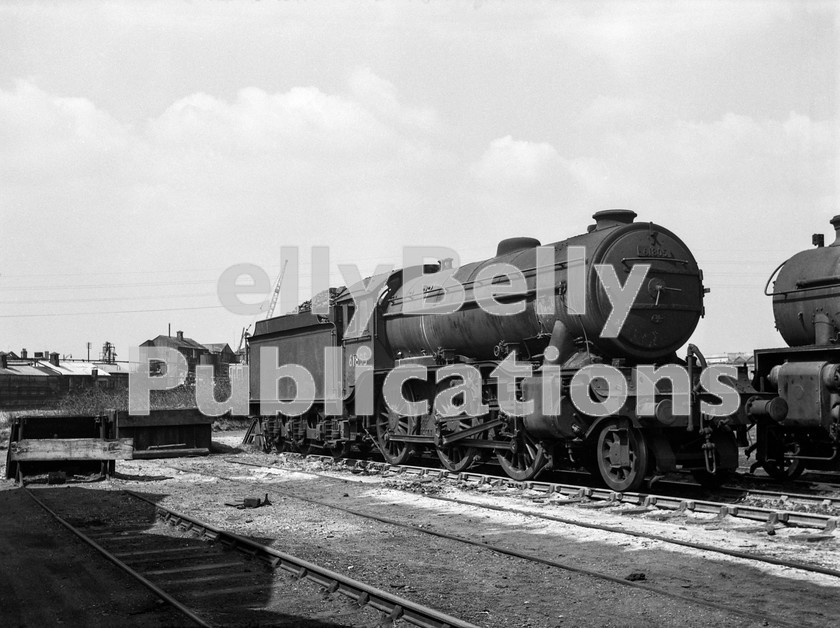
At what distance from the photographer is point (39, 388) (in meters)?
57.7

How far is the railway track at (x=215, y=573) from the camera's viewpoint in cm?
601

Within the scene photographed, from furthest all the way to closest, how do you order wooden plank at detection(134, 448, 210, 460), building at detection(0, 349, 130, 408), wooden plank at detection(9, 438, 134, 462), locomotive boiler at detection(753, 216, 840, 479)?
building at detection(0, 349, 130, 408) → wooden plank at detection(134, 448, 210, 460) → wooden plank at detection(9, 438, 134, 462) → locomotive boiler at detection(753, 216, 840, 479)

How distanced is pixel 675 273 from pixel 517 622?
7.47 m

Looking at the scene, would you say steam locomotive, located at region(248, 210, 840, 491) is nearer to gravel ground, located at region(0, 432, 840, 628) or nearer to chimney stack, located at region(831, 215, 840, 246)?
chimney stack, located at region(831, 215, 840, 246)

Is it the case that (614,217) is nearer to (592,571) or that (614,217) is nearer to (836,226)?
(836,226)

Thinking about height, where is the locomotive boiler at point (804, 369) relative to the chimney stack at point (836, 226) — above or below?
below

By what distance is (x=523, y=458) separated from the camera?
13.6 m

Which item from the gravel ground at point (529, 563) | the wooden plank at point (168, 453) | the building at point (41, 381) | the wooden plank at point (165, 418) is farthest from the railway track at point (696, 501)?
the building at point (41, 381)

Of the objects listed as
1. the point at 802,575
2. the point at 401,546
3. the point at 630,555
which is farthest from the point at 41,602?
the point at 802,575

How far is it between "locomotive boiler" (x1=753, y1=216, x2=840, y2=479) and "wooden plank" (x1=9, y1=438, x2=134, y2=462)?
11287 mm

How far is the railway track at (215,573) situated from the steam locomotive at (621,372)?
16.6 ft

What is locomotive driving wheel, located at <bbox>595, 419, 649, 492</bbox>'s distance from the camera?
36.9 ft

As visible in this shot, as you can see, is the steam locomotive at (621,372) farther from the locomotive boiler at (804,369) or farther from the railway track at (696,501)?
the railway track at (696,501)

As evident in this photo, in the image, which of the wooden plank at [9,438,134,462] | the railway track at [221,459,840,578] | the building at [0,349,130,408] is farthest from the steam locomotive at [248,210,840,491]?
the building at [0,349,130,408]
